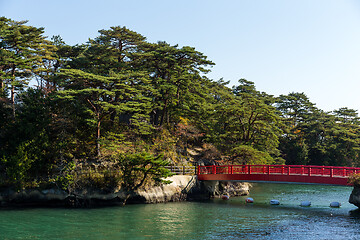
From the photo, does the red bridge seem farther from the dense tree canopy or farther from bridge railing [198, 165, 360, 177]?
the dense tree canopy

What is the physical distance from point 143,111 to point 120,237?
61.2ft

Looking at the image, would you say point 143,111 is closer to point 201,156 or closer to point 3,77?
point 201,156

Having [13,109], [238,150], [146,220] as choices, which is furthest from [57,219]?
[238,150]

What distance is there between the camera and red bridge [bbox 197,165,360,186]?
27.0 m

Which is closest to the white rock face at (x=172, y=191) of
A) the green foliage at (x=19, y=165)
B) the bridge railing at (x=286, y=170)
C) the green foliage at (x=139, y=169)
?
the green foliage at (x=139, y=169)

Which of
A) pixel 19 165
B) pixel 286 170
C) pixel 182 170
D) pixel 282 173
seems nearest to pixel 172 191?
pixel 182 170

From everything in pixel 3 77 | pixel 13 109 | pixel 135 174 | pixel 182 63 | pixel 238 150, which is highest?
pixel 182 63

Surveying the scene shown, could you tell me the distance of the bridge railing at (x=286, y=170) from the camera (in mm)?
27031

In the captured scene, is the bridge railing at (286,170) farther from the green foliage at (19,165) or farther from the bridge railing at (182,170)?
the green foliage at (19,165)

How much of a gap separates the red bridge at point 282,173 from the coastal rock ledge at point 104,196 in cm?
193

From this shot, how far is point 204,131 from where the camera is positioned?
39.1 meters

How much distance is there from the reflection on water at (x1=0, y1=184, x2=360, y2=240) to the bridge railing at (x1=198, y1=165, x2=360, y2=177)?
115 inches

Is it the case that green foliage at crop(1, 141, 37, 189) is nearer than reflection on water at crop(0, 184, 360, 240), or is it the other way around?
reflection on water at crop(0, 184, 360, 240)

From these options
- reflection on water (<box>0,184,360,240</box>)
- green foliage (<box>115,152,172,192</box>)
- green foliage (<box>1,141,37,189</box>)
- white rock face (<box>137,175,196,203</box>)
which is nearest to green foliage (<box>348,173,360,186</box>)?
reflection on water (<box>0,184,360,240</box>)
